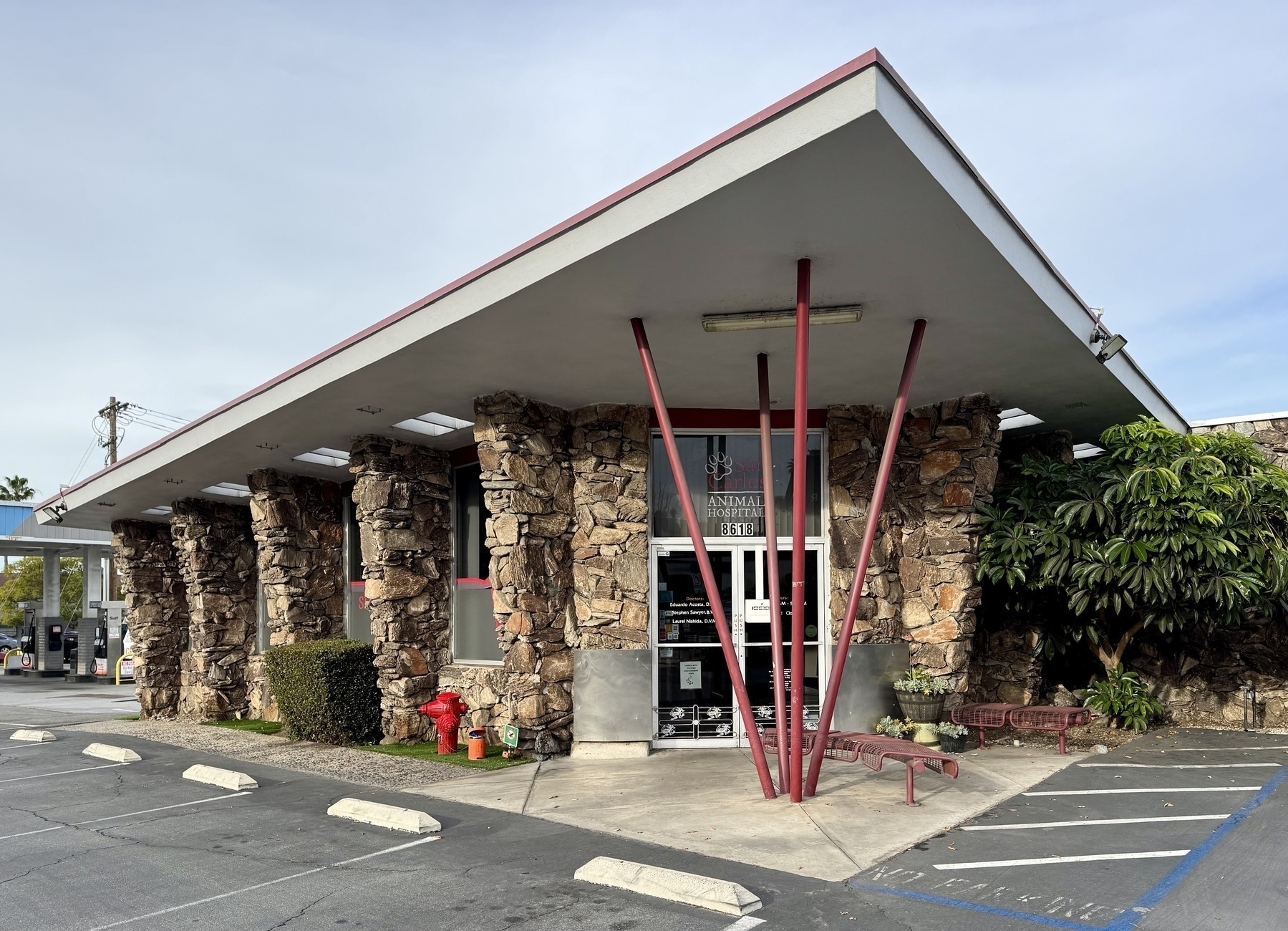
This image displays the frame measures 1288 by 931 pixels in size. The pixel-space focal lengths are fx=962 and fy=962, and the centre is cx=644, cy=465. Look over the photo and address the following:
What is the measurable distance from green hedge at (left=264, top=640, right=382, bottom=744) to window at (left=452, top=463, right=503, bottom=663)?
130 centimetres

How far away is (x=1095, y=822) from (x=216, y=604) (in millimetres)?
15648

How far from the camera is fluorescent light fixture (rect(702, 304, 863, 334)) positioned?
28.9ft

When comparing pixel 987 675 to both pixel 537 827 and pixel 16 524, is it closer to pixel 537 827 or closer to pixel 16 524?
pixel 537 827

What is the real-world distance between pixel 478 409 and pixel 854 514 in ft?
16.1

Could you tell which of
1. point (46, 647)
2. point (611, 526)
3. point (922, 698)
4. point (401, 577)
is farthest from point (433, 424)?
point (46, 647)

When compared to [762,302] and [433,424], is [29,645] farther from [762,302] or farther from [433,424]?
[762,302]

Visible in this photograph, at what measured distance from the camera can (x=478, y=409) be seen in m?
11.6

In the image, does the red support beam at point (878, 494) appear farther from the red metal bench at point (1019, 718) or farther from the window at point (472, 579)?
the window at point (472, 579)

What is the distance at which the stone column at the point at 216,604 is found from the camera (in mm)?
18031

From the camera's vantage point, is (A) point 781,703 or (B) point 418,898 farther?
(A) point 781,703

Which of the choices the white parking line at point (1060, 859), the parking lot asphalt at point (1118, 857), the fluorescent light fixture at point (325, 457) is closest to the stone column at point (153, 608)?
the fluorescent light fixture at point (325, 457)

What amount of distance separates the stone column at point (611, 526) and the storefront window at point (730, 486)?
13.1 inches

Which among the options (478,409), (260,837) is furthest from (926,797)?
(478,409)

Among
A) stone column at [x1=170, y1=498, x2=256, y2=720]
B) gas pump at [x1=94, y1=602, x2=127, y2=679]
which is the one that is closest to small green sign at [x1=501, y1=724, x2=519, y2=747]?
stone column at [x1=170, y1=498, x2=256, y2=720]
